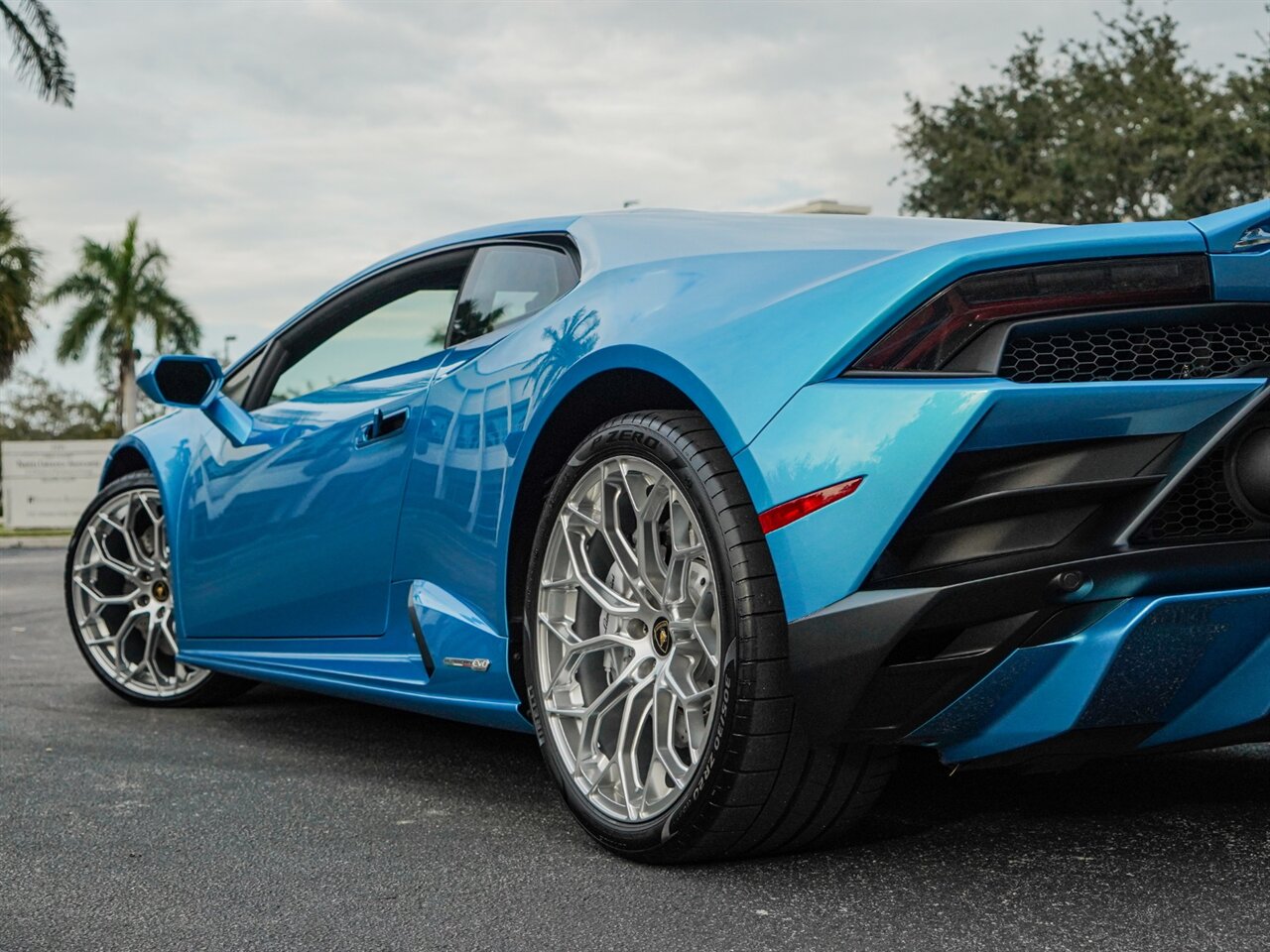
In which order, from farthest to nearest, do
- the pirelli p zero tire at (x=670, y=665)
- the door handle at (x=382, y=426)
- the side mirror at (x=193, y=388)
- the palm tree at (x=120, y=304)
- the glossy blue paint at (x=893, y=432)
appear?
the palm tree at (x=120, y=304), the side mirror at (x=193, y=388), the door handle at (x=382, y=426), the pirelli p zero tire at (x=670, y=665), the glossy blue paint at (x=893, y=432)

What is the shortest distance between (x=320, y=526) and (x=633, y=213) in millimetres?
1206

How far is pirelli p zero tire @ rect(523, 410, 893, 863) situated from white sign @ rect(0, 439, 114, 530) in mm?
27142

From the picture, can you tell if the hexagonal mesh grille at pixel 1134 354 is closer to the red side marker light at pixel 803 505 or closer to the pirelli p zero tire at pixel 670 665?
the red side marker light at pixel 803 505

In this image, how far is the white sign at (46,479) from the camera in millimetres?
28266

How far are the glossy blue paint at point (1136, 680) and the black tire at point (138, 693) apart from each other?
3.16 metres

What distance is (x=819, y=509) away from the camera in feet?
7.81

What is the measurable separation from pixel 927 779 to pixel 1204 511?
4.63 ft

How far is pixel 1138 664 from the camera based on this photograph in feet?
7.60

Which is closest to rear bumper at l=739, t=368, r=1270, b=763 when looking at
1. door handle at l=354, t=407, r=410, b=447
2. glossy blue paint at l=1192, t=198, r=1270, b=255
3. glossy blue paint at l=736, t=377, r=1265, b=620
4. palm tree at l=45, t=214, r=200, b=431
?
glossy blue paint at l=736, t=377, r=1265, b=620

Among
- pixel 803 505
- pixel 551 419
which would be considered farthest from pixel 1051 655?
pixel 551 419

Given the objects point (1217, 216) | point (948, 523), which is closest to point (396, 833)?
point (948, 523)

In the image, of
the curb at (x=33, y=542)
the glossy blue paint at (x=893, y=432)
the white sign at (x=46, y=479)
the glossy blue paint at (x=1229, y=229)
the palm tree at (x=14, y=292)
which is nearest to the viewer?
the glossy blue paint at (x=893, y=432)

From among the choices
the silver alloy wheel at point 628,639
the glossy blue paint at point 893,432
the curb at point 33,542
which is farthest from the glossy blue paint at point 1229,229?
the curb at point 33,542

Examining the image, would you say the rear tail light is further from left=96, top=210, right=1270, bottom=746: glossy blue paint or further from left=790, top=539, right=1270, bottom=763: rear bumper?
left=790, top=539, right=1270, bottom=763: rear bumper
